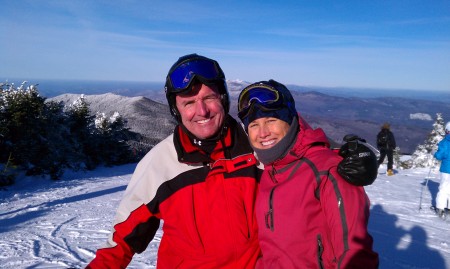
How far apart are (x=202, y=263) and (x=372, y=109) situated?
17597 centimetres

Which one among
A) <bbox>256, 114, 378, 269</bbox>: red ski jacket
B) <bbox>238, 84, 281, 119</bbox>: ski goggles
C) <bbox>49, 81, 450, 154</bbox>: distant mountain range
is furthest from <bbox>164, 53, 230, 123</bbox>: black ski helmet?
<bbox>256, 114, 378, 269</bbox>: red ski jacket

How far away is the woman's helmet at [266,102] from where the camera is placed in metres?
2.15

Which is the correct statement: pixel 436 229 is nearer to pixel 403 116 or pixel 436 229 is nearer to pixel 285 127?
pixel 285 127

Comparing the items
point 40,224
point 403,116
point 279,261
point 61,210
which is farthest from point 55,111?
point 403,116

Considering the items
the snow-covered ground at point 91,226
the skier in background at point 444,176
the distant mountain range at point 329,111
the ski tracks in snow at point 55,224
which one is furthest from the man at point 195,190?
the skier in background at point 444,176

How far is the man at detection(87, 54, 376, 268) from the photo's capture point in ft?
6.57

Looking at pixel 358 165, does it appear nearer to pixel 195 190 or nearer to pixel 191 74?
pixel 195 190

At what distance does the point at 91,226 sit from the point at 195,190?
503 cm

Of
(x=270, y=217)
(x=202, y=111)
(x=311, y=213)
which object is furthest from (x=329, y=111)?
(x=311, y=213)

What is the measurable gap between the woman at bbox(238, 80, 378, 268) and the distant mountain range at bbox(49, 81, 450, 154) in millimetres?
381

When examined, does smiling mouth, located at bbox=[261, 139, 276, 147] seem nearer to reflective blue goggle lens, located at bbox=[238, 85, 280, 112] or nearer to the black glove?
reflective blue goggle lens, located at bbox=[238, 85, 280, 112]

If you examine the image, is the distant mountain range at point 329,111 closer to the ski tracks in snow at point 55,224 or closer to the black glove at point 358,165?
the black glove at point 358,165

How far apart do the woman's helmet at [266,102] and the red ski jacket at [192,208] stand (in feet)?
0.76

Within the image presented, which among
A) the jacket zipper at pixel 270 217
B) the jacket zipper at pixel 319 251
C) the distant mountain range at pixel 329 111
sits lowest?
the distant mountain range at pixel 329 111
